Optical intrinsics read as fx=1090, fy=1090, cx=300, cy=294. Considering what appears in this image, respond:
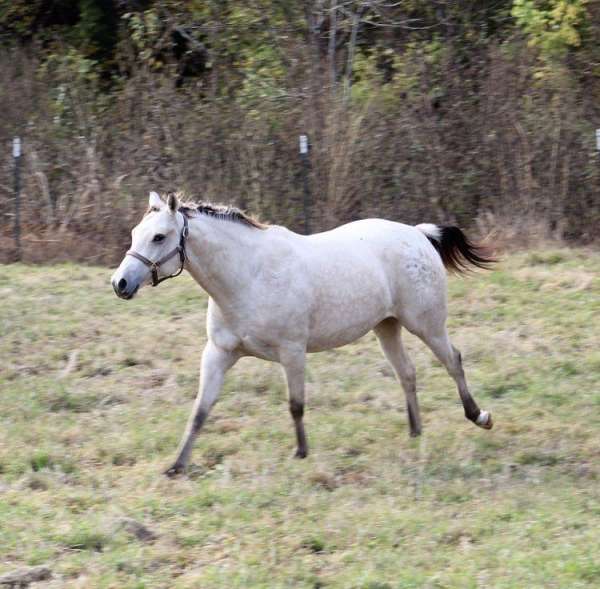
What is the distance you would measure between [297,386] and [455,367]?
1.32m

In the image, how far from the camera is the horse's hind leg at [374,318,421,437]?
7.55m

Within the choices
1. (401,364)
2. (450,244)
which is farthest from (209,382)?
(450,244)

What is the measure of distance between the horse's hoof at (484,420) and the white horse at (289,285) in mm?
11

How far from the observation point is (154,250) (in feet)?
21.0

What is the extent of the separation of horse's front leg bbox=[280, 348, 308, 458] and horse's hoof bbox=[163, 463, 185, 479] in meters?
0.78

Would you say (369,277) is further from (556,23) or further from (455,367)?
(556,23)

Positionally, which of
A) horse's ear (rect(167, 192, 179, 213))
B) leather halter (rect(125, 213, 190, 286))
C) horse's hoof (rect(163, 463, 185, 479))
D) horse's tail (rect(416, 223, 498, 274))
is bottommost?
horse's hoof (rect(163, 463, 185, 479))

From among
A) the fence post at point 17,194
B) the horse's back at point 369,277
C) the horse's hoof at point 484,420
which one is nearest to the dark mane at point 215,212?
the horse's back at point 369,277

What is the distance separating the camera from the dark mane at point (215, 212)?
6.70 m

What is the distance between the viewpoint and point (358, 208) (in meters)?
14.1

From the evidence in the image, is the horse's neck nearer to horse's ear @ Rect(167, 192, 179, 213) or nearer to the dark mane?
the dark mane

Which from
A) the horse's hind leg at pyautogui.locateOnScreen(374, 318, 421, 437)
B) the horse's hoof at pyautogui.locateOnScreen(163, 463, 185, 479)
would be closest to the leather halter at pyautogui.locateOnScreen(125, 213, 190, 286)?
the horse's hoof at pyautogui.locateOnScreen(163, 463, 185, 479)

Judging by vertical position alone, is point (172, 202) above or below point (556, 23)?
above

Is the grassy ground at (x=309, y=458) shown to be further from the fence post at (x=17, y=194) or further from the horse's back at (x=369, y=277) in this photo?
the fence post at (x=17, y=194)
